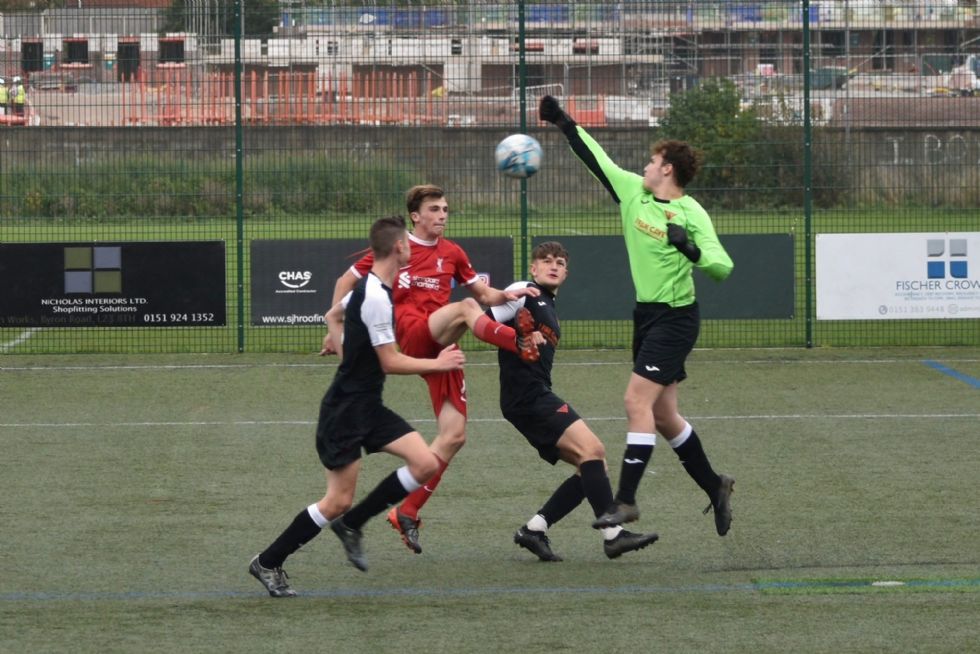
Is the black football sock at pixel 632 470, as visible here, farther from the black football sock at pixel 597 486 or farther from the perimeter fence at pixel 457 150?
the perimeter fence at pixel 457 150

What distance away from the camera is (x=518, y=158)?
9414 millimetres

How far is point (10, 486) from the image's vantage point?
9.38 metres

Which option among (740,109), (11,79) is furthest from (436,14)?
(11,79)

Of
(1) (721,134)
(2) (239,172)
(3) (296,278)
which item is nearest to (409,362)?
(3) (296,278)

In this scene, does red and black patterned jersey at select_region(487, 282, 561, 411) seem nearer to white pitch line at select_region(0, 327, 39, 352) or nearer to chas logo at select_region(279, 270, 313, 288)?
chas logo at select_region(279, 270, 313, 288)

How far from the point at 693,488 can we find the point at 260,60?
8232 millimetres

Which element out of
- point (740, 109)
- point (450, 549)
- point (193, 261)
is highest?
point (740, 109)

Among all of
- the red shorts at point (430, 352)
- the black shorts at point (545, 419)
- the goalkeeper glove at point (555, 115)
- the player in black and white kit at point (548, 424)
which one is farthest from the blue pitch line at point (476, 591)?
the goalkeeper glove at point (555, 115)

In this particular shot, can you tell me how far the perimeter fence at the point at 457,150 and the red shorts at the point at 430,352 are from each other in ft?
24.4

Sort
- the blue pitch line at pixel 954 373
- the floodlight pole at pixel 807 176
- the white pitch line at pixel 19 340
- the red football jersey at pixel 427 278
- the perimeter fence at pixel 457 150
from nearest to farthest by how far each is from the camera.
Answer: the red football jersey at pixel 427 278 → the blue pitch line at pixel 954 373 → the perimeter fence at pixel 457 150 → the floodlight pole at pixel 807 176 → the white pitch line at pixel 19 340

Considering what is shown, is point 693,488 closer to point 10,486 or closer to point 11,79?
point 10,486

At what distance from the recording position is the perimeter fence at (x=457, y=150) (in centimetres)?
1565

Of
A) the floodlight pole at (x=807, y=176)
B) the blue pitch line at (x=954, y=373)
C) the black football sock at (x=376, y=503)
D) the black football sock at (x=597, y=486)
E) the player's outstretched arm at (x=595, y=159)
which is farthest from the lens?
the floodlight pole at (x=807, y=176)

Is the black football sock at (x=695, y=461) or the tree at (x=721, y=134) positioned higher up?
the tree at (x=721, y=134)
